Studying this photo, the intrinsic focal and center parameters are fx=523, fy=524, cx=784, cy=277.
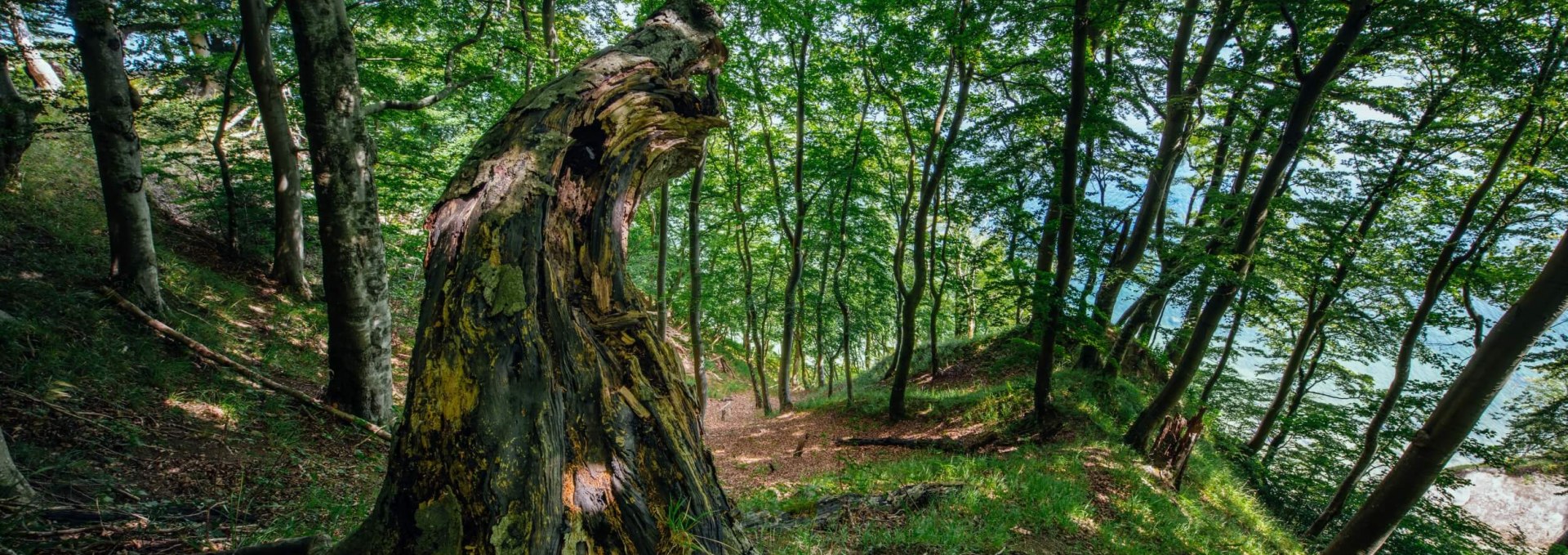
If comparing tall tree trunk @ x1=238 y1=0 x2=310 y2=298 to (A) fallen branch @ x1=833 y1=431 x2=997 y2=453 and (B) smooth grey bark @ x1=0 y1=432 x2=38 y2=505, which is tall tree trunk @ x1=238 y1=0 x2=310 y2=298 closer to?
(B) smooth grey bark @ x1=0 y1=432 x2=38 y2=505

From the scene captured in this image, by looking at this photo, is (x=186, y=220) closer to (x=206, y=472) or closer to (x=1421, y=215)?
(x=206, y=472)

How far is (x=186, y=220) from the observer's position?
9.56 metres

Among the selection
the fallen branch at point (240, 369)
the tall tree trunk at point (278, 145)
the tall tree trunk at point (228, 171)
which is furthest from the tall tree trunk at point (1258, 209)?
the tall tree trunk at point (228, 171)

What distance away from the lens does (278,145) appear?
7461 millimetres

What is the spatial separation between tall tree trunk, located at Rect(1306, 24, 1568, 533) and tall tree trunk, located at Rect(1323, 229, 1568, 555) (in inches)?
238

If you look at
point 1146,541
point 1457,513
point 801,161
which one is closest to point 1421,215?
point 1457,513

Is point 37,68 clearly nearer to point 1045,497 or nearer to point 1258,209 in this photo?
point 1045,497

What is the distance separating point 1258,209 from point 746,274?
11413 mm

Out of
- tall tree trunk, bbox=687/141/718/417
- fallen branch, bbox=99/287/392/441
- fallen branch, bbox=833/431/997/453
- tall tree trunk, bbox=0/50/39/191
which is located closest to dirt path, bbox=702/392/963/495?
fallen branch, bbox=833/431/997/453

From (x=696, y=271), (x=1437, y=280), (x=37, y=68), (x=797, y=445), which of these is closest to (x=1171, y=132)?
(x=1437, y=280)

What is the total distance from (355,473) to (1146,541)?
7.11 meters

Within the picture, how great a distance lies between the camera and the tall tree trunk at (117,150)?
5.19 m

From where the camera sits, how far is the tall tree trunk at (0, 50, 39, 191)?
6.54 meters

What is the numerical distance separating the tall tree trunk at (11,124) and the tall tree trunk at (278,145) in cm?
197
